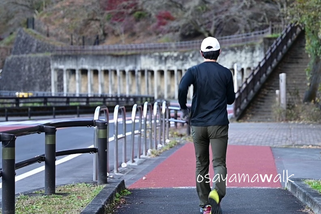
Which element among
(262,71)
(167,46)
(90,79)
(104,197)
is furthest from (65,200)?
(90,79)

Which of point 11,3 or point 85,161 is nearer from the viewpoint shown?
point 85,161

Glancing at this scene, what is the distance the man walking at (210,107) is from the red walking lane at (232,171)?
3.23m

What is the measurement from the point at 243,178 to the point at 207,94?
434cm

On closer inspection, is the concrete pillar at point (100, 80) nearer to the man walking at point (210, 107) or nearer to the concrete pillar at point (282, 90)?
the concrete pillar at point (282, 90)

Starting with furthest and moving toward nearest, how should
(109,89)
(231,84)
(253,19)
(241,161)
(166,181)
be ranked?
(109,89) < (253,19) < (241,161) < (166,181) < (231,84)

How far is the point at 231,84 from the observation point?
8008mm

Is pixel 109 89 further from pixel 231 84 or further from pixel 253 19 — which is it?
pixel 231 84

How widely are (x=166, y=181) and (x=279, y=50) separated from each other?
28.6 m

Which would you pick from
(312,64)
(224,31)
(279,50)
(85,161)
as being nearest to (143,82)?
(224,31)

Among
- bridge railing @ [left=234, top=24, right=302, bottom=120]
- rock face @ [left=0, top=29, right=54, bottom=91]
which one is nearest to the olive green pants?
bridge railing @ [left=234, top=24, right=302, bottom=120]

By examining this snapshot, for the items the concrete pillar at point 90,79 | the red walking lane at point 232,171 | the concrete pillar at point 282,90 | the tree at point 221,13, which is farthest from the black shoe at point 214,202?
the concrete pillar at point 90,79

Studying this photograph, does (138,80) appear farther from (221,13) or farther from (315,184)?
(315,184)

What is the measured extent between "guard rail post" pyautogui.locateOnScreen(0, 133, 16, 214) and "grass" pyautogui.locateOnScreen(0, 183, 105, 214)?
0.62 metres

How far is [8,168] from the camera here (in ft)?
23.3
